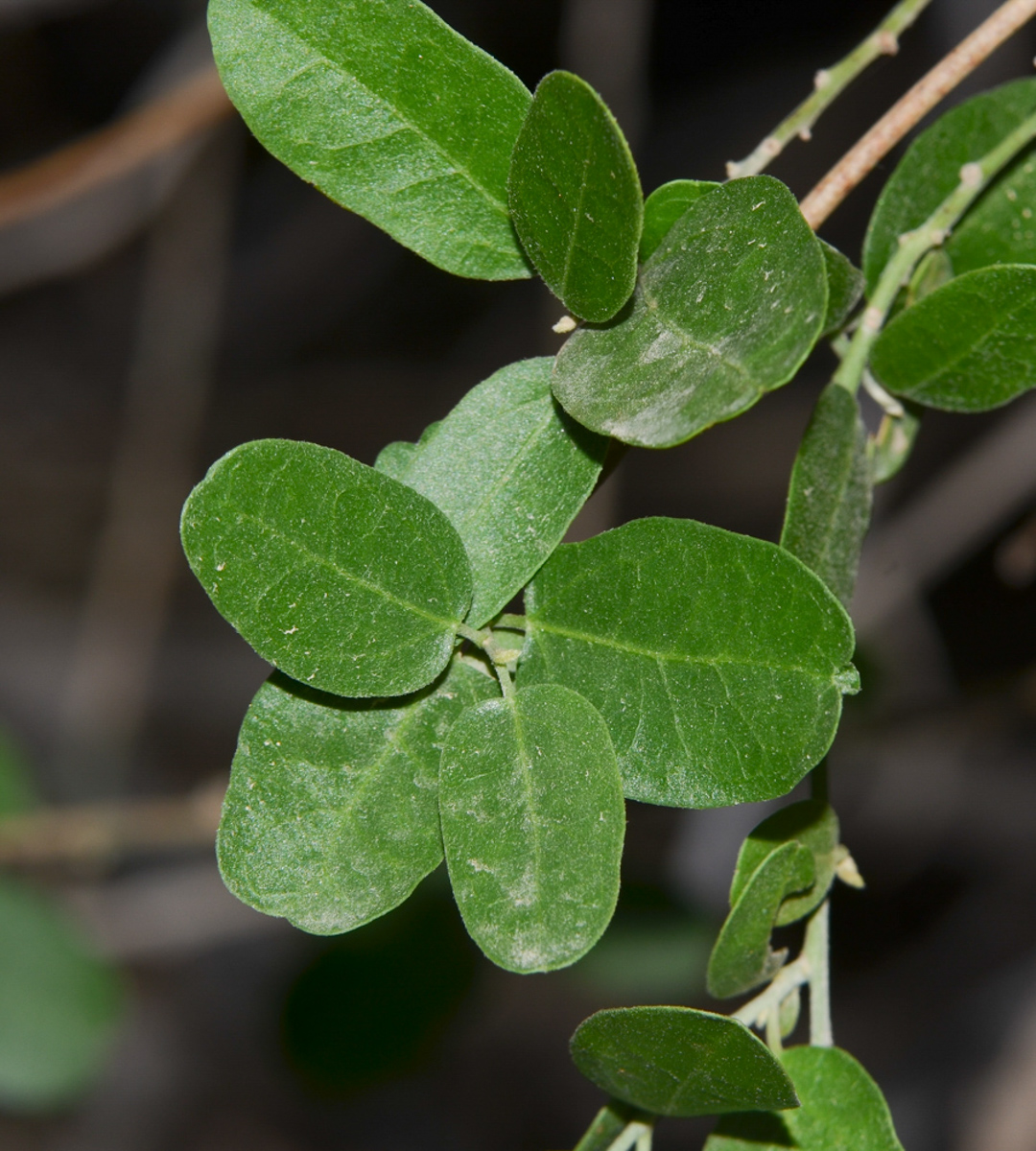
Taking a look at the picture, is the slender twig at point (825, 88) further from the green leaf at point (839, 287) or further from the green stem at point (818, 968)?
the green stem at point (818, 968)

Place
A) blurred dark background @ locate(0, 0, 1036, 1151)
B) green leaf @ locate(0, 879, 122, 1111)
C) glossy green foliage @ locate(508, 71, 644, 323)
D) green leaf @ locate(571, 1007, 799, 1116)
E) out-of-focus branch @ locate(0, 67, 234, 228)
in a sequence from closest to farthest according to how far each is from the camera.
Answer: glossy green foliage @ locate(508, 71, 644, 323) → green leaf @ locate(571, 1007, 799, 1116) → out-of-focus branch @ locate(0, 67, 234, 228) → green leaf @ locate(0, 879, 122, 1111) → blurred dark background @ locate(0, 0, 1036, 1151)

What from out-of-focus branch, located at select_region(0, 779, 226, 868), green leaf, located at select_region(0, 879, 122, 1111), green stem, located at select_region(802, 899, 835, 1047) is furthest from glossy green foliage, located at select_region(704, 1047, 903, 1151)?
green leaf, located at select_region(0, 879, 122, 1111)

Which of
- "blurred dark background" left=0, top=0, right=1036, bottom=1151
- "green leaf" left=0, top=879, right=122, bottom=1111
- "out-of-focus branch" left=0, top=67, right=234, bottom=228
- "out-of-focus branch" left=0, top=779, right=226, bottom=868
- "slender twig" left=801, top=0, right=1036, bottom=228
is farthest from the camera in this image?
"blurred dark background" left=0, top=0, right=1036, bottom=1151

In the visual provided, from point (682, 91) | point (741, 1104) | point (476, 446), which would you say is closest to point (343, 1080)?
point (741, 1104)

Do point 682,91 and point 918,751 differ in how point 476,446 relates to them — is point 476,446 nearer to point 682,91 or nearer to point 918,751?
point 918,751

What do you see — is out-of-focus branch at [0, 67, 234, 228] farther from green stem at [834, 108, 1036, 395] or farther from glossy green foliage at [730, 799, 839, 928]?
glossy green foliage at [730, 799, 839, 928]

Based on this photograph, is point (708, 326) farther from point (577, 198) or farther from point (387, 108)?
point (387, 108)
